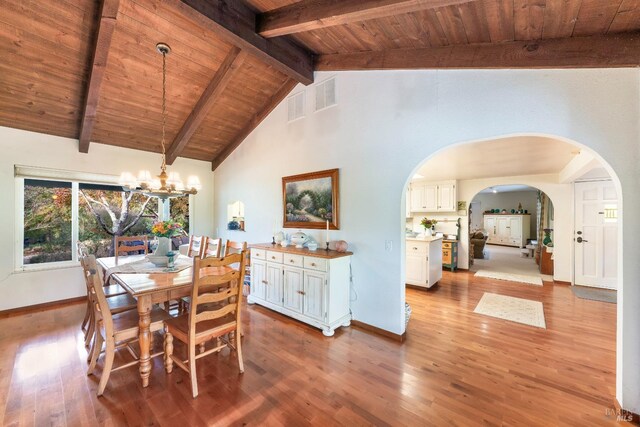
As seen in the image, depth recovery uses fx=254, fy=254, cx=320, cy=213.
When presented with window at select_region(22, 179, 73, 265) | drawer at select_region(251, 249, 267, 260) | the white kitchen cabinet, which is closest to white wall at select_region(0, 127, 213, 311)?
window at select_region(22, 179, 73, 265)

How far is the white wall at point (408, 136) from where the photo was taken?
185 centimetres

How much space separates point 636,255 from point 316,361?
266 cm

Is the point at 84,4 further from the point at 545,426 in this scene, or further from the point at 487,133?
the point at 545,426

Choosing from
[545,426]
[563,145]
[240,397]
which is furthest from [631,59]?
[240,397]

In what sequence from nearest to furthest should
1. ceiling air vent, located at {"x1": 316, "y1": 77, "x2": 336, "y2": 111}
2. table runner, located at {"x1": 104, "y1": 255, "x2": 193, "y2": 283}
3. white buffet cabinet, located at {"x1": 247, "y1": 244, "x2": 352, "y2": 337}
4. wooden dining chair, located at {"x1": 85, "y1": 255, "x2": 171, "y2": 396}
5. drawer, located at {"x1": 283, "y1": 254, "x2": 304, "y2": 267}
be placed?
1. wooden dining chair, located at {"x1": 85, "y1": 255, "x2": 171, "y2": 396}
2. table runner, located at {"x1": 104, "y1": 255, "x2": 193, "y2": 283}
3. white buffet cabinet, located at {"x1": 247, "y1": 244, "x2": 352, "y2": 337}
4. drawer, located at {"x1": 283, "y1": 254, "x2": 304, "y2": 267}
5. ceiling air vent, located at {"x1": 316, "y1": 77, "x2": 336, "y2": 111}

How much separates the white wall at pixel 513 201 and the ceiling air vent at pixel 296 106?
1018 centimetres

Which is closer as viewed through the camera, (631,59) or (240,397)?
(631,59)

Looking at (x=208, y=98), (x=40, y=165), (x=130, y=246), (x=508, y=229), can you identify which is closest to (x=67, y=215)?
(x=40, y=165)

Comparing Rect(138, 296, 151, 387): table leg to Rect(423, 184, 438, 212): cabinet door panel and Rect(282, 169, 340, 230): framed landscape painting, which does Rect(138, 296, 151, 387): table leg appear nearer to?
Rect(282, 169, 340, 230): framed landscape painting

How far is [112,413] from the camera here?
6.09ft

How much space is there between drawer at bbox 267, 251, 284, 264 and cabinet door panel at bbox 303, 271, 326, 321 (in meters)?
0.49

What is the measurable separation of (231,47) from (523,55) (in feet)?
10.6

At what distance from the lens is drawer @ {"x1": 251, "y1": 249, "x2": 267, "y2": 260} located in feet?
12.3

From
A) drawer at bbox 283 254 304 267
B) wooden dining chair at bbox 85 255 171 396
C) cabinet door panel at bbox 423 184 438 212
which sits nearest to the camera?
wooden dining chair at bbox 85 255 171 396
